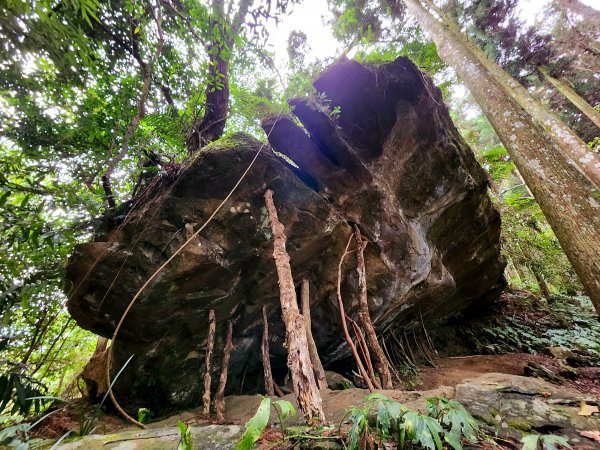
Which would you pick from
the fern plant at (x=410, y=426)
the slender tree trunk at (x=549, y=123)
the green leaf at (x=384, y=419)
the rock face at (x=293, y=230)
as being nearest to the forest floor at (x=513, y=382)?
the fern plant at (x=410, y=426)

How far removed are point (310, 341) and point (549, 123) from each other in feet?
23.8

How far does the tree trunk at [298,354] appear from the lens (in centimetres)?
263

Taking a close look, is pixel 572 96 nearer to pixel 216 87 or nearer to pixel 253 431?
pixel 216 87

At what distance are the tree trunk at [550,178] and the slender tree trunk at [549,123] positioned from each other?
0.22m

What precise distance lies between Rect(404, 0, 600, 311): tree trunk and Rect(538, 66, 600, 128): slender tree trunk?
664 centimetres

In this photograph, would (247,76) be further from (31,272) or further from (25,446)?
(25,446)

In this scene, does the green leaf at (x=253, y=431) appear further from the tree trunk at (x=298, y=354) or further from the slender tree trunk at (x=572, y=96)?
the slender tree trunk at (x=572, y=96)

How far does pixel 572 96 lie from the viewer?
955cm

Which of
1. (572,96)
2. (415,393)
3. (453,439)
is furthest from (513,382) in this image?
(572,96)

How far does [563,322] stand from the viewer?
848 cm

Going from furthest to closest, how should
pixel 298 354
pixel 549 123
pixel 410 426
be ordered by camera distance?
pixel 549 123 < pixel 298 354 < pixel 410 426

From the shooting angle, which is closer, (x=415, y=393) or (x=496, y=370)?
(x=415, y=393)

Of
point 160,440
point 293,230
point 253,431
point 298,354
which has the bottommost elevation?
point 160,440

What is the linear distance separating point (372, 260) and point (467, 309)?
20.3 ft
